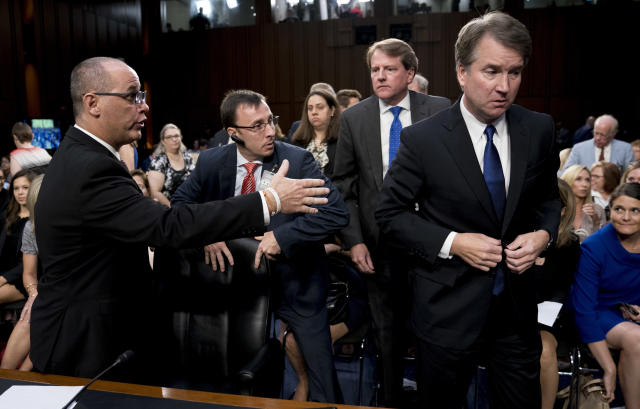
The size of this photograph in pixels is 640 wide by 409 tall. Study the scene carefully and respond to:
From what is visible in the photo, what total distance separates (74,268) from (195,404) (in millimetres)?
601

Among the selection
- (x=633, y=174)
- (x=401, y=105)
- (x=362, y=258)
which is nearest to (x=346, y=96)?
(x=633, y=174)

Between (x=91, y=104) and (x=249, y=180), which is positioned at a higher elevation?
(x=91, y=104)

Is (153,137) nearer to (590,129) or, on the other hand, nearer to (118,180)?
(590,129)

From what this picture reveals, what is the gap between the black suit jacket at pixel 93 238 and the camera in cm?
143

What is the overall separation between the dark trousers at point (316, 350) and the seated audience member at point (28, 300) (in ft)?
3.96

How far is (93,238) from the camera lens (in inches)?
59.1

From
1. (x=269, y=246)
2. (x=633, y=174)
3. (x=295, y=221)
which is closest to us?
(x=269, y=246)

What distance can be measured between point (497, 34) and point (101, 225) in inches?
48.7

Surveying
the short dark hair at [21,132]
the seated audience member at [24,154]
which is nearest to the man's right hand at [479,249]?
the seated audience member at [24,154]

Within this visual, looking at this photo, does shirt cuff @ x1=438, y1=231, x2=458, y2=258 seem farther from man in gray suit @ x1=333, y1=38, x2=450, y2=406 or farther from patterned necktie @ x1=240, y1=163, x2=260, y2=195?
patterned necktie @ x1=240, y1=163, x2=260, y2=195

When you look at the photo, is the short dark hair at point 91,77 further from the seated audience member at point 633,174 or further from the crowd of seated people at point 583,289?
the seated audience member at point 633,174

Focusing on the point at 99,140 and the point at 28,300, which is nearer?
the point at 99,140

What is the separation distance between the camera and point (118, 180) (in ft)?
4.81

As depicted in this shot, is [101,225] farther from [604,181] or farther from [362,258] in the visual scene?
[604,181]
